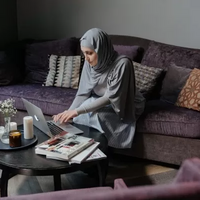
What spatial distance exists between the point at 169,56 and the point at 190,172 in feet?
6.69

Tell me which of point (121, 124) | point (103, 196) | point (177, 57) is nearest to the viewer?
point (103, 196)

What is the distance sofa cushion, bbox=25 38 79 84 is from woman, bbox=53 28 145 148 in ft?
2.91

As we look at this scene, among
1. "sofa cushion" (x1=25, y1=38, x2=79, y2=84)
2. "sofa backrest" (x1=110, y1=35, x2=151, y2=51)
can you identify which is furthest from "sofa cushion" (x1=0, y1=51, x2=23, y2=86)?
"sofa backrest" (x1=110, y1=35, x2=151, y2=51)

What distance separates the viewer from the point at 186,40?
309cm

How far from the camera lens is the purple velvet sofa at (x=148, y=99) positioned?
224cm

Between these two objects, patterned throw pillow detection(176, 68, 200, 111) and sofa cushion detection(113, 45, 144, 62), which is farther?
sofa cushion detection(113, 45, 144, 62)

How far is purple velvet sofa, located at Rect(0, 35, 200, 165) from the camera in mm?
2240

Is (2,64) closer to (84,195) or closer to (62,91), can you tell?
(62,91)

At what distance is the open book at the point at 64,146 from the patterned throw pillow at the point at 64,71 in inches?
45.2

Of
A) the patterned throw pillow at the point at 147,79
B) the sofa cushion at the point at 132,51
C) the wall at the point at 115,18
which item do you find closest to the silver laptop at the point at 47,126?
the patterned throw pillow at the point at 147,79

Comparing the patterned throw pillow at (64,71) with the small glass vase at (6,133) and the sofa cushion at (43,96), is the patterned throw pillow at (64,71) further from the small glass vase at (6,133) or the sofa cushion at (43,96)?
the small glass vase at (6,133)

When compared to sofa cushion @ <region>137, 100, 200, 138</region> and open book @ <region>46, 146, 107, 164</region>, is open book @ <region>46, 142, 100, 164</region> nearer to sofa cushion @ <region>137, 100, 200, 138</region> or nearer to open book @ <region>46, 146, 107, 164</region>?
open book @ <region>46, 146, 107, 164</region>

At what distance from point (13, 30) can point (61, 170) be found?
2705 mm

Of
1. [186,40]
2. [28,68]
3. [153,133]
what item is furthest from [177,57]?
[28,68]
